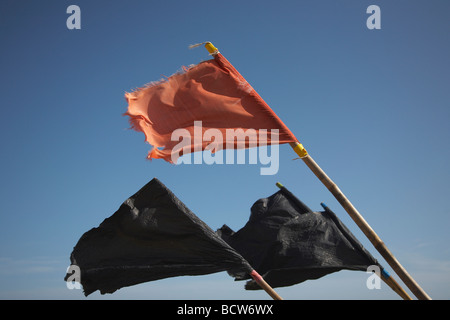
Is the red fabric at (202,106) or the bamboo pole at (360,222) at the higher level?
the red fabric at (202,106)

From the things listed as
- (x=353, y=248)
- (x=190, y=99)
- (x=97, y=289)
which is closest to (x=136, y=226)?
(x=97, y=289)

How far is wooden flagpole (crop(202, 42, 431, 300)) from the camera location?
8641 millimetres

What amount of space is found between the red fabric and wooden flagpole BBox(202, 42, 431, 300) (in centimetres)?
41

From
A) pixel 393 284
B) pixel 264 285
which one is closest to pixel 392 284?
pixel 393 284

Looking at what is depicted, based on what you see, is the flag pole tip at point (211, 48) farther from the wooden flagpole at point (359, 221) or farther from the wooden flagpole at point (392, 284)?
the wooden flagpole at point (392, 284)

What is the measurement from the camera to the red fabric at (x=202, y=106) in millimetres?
8875

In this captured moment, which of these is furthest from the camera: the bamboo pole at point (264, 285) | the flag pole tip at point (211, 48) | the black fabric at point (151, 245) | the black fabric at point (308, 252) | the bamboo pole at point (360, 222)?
the flag pole tip at point (211, 48)

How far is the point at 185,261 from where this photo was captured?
27.3ft

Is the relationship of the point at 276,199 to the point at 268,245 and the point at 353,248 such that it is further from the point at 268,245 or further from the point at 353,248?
the point at 353,248

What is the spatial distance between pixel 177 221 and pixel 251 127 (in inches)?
86.0

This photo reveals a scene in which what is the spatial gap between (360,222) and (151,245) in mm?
3727

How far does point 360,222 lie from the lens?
8758mm

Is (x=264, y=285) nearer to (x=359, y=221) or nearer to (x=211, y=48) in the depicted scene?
(x=359, y=221)

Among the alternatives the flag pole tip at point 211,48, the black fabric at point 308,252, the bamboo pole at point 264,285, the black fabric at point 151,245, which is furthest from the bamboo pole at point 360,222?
the flag pole tip at point 211,48
